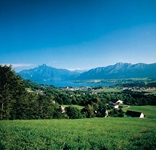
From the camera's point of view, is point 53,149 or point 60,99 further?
point 60,99

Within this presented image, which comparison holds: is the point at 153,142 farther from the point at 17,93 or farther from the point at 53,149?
the point at 17,93

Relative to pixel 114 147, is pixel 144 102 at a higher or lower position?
lower

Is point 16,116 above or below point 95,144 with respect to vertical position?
below

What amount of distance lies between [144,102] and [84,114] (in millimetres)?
58056

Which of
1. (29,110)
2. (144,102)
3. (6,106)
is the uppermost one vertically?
(6,106)

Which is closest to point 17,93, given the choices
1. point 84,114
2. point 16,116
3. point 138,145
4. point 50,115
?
point 16,116

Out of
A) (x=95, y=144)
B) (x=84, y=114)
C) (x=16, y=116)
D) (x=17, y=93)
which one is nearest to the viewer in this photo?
(x=95, y=144)

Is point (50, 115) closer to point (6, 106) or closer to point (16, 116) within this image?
point (16, 116)

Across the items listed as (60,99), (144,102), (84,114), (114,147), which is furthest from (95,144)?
(144,102)

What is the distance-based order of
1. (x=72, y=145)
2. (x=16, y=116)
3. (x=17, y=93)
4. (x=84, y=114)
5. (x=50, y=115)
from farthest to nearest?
1. (x=84, y=114)
2. (x=50, y=115)
3. (x=16, y=116)
4. (x=17, y=93)
5. (x=72, y=145)

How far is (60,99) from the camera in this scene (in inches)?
3959

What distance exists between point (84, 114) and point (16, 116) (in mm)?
29491

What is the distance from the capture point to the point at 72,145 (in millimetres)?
13414

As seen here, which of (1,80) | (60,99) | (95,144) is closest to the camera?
(95,144)
